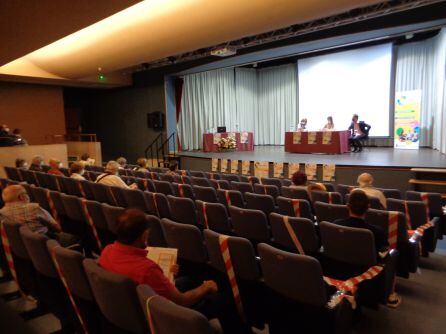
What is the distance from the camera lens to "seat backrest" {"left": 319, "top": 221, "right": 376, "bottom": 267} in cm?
235

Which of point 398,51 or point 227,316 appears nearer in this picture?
point 227,316

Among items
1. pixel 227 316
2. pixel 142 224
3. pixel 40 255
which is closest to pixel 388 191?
pixel 227 316

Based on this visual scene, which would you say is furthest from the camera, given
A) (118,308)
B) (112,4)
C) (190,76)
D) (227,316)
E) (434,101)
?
(190,76)

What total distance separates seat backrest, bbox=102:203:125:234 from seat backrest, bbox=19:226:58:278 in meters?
0.89

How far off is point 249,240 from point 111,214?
137cm

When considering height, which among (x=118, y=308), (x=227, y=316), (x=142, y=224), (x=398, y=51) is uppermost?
(x=398, y=51)

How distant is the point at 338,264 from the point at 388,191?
231cm

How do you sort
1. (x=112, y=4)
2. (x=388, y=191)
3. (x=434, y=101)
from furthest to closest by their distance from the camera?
(x=434, y=101)
(x=112, y=4)
(x=388, y=191)

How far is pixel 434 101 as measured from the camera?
1116 centimetres

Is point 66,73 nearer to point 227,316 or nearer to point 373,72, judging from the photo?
point 373,72

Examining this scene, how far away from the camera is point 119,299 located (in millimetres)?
1609

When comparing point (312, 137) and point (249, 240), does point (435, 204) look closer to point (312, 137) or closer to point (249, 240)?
point (249, 240)

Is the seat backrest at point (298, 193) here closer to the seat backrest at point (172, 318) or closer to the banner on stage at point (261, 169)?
the seat backrest at point (172, 318)

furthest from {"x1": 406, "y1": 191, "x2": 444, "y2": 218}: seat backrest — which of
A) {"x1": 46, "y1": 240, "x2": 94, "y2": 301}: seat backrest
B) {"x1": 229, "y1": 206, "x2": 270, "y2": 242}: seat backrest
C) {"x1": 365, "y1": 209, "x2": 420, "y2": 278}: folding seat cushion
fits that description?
{"x1": 46, "y1": 240, "x2": 94, "y2": 301}: seat backrest
